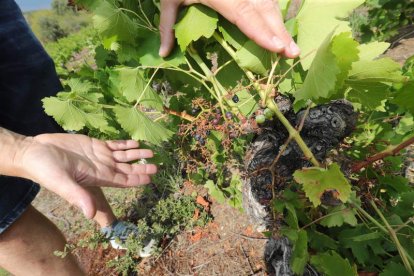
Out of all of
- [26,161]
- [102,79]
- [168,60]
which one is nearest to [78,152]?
[26,161]

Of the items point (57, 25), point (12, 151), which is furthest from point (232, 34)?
point (57, 25)

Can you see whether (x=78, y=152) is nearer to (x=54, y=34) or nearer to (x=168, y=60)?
(x=168, y=60)

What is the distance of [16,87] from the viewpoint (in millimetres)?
2211

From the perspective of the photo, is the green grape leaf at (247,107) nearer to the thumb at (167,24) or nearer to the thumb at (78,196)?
the thumb at (167,24)

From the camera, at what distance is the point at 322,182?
884 mm

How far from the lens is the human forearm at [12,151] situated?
143 cm

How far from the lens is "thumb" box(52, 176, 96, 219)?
120cm

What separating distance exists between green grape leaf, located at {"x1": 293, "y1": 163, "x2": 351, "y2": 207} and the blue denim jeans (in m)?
1.89

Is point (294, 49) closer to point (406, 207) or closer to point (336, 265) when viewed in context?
point (336, 265)

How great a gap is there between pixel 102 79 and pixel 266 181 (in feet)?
3.28

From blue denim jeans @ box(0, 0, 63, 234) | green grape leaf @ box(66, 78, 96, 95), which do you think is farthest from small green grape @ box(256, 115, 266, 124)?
blue denim jeans @ box(0, 0, 63, 234)

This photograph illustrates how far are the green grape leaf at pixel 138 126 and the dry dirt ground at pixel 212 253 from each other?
138 cm

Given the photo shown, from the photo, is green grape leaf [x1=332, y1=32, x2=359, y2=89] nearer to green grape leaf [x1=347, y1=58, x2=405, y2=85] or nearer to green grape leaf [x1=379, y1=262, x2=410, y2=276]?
green grape leaf [x1=347, y1=58, x2=405, y2=85]

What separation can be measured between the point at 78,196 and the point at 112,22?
70cm
